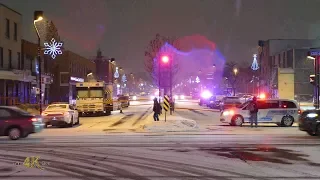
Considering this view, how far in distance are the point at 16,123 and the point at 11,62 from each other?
3049cm

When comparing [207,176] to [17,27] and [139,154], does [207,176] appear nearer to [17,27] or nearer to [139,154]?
[139,154]

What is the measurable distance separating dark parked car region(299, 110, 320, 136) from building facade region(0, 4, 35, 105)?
30132mm

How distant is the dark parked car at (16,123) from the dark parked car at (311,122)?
12.4m

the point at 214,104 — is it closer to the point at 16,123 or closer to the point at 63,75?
the point at 63,75

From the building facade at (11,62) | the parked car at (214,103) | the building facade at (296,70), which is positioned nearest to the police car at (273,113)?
the building facade at (11,62)

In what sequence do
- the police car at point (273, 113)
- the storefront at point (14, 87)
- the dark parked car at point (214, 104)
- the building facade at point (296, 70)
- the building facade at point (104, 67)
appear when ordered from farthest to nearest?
the building facade at point (104, 67), the building facade at point (296, 70), the dark parked car at point (214, 104), the storefront at point (14, 87), the police car at point (273, 113)

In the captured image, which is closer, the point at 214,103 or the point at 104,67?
the point at 214,103

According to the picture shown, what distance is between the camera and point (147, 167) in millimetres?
11492

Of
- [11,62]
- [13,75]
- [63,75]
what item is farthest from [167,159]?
[63,75]

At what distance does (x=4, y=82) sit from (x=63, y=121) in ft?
66.0

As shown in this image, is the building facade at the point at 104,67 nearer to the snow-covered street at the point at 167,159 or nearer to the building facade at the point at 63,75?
the building facade at the point at 63,75

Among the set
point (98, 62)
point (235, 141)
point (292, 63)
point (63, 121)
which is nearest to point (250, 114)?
point (235, 141)

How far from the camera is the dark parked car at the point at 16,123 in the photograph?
784 inches

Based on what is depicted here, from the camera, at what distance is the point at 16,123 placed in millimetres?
19953
